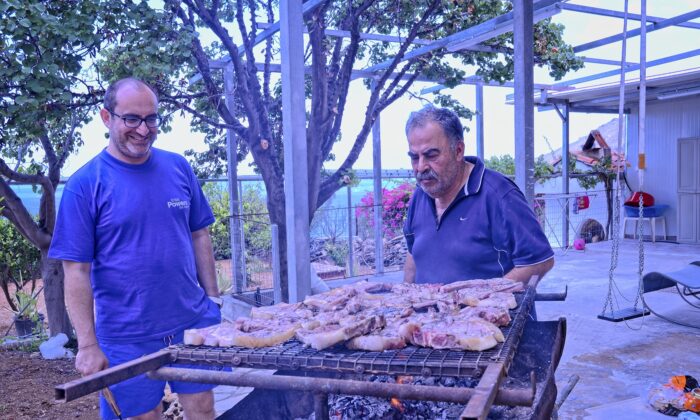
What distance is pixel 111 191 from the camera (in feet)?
9.66

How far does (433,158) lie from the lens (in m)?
3.09

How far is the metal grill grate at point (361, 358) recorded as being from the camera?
190 cm

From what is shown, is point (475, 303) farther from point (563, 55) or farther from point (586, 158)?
point (586, 158)

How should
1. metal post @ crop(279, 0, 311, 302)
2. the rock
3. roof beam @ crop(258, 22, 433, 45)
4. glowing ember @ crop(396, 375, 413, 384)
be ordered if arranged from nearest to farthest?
glowing ember @ crop(396, 375, 413, 384), metal post @ crop(279, 0, 311, 302), the rock, roof beam @ crop(258, 22, 433, 45)

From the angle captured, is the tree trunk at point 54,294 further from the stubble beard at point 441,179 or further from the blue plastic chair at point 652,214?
the blue plastic chair at point 652,214

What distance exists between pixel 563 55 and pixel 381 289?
7.33 meters

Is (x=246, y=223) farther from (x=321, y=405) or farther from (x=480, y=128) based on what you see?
(x=321, y=405)

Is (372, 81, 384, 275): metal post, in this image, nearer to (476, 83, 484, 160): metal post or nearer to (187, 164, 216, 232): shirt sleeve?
(476, 83, 484, 160): metal post

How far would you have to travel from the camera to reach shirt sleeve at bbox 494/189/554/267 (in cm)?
299

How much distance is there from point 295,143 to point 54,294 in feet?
13.3

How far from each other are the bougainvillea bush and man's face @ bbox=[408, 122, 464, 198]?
8181mm

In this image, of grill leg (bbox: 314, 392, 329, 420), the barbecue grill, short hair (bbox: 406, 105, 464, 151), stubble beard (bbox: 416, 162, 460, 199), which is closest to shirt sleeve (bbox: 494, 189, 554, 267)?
stubble beard (bbox: 416, 162, 460, 199)

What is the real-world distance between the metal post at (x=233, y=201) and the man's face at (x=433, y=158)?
559 cm

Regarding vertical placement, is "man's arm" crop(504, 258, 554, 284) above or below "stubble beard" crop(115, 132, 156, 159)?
below
